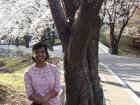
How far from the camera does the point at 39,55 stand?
A: 596 centimetres

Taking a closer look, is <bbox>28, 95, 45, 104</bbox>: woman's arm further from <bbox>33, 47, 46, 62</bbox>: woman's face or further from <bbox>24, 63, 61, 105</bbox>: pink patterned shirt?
<bbox>33, 47, 46, 62</bbox>: woman's face

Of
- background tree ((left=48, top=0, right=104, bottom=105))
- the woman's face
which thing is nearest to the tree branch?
background tree ((left=48, top=0, right=104, bottom=105))

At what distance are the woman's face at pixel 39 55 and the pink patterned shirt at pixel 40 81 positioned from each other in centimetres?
12

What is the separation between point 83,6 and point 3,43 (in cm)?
4887

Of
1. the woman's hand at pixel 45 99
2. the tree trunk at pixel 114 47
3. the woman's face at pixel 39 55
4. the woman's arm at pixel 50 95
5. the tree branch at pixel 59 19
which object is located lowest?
the tree trunk at pixel 114 47

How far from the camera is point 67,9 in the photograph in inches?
335

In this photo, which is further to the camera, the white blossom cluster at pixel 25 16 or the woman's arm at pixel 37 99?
the white blossom cluster at pixel 25 16

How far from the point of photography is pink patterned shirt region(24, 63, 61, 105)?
19.4ft

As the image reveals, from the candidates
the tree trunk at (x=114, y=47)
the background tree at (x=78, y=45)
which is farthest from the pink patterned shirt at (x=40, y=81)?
the tree trunk at (x=114, y=47)

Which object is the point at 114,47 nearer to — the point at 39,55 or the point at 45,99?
the point at 39,55

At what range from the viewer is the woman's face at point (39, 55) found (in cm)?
592

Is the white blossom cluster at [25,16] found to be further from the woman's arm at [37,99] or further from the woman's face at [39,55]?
the woman's arm at [37,99]

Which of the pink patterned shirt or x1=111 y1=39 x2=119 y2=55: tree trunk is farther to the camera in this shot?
x1=111 y1=39 x2=119 y2=55: tree trunk

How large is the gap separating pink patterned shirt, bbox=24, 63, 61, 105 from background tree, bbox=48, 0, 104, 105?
43.7 inches
